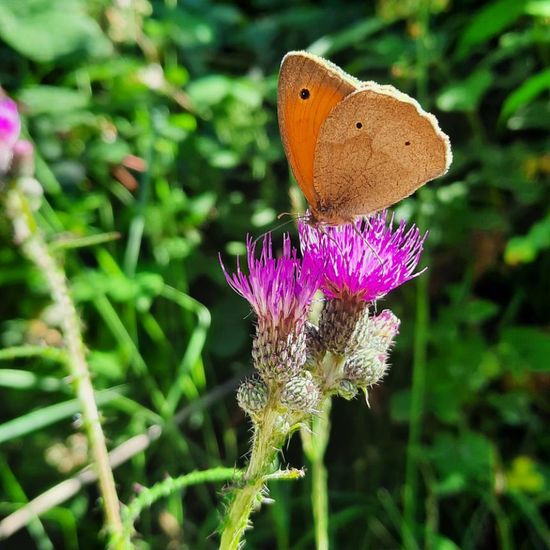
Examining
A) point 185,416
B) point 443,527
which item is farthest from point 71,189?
point 443,527

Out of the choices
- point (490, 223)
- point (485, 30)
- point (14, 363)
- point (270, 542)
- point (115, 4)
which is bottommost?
point (270, 542)

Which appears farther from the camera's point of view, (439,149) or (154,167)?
(154,167)

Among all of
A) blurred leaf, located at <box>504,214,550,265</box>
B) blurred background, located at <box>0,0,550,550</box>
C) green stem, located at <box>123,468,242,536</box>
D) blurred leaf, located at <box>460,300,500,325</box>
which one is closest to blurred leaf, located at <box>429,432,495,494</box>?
blurred background, located at <box>0,0,550,550</box>

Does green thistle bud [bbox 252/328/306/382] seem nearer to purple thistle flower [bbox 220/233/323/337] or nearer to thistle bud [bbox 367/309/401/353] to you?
purple thistle flower [bbox 220/233/323/337]

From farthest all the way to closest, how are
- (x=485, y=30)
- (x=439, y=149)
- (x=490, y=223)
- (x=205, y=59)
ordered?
1. (x=205, y=59)
2. (x=490, y=223)
3. (x=485, y=30)
4. (x=439, y=149)

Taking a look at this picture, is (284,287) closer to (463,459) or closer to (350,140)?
(350,140)

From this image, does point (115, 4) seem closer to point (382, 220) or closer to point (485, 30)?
point (485, 30)
